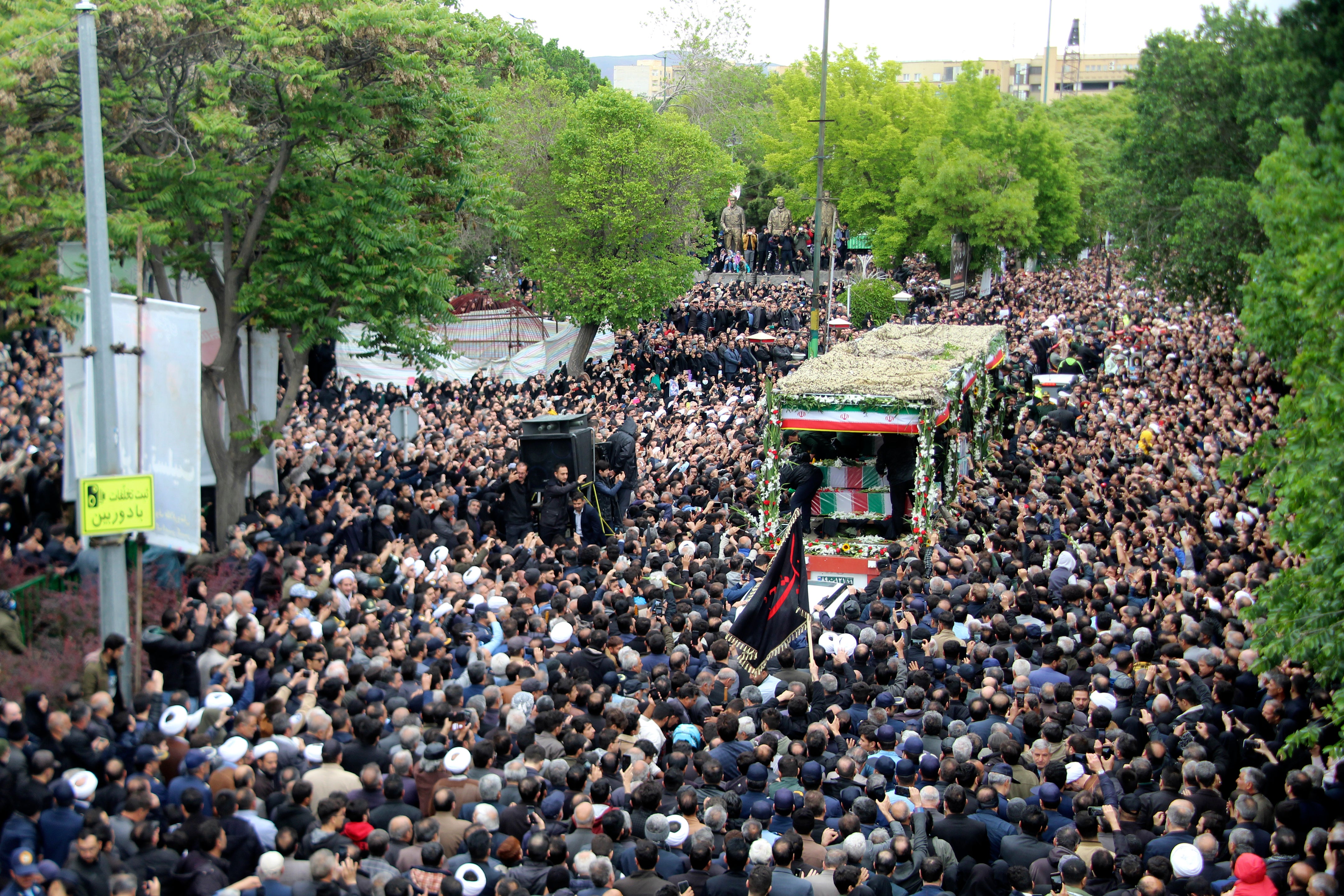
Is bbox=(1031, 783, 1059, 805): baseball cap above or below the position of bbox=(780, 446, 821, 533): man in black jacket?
below

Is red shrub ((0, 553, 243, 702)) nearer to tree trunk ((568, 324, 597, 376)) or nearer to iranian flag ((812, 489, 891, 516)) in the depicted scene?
iranian flag ((812, 489, 891, 516))

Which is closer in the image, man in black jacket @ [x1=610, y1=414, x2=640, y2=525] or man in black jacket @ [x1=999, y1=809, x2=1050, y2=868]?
man in black jacket @ [x1=999, y1=809, x2=1050, y2=868]

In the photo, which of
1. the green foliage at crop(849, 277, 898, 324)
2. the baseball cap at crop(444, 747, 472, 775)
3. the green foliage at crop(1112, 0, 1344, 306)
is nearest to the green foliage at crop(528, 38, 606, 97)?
the green foliage at crop(849, 277, 898, 324)

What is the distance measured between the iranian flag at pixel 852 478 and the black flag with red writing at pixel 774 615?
5.89 meters

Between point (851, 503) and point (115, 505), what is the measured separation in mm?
9977

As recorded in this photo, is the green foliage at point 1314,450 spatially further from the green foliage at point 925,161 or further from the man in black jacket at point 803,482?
the green foliage at point 925,161

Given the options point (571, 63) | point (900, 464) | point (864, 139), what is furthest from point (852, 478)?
point (571, 63)

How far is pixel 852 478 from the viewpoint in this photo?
661 inches

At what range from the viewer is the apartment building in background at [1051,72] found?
138 m

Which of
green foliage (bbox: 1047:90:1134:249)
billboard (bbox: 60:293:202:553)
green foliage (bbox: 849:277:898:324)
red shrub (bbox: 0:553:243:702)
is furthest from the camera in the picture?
green foliage (bbox: 1047:90:1134:249)

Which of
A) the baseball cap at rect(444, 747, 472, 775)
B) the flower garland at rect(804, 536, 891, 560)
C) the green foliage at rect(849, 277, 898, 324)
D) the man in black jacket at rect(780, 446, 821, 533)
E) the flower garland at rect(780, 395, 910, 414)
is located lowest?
the flower garland at rect(804, 536, 891, 560)

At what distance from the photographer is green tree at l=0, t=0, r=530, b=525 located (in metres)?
13.4

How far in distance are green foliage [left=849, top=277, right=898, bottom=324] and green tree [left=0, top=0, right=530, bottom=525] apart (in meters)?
21.7

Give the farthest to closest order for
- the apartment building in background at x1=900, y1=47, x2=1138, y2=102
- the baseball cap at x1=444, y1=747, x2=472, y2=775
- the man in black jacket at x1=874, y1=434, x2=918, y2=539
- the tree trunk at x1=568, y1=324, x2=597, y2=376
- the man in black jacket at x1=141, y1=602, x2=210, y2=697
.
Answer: the apartment building in background at x1=900, y1=47, x2=1138, y2=102 < the tree trunk at x1=568, y1=324, x2=597, y2=376 < the man in black jacket at x1=874, y1=434, x2=918, y2=539 < the man in black jacket at x1=141, y1=602, x2=210, y2=697 < the baseball cap at x1=444, y1=747, x2=472, y2=775
